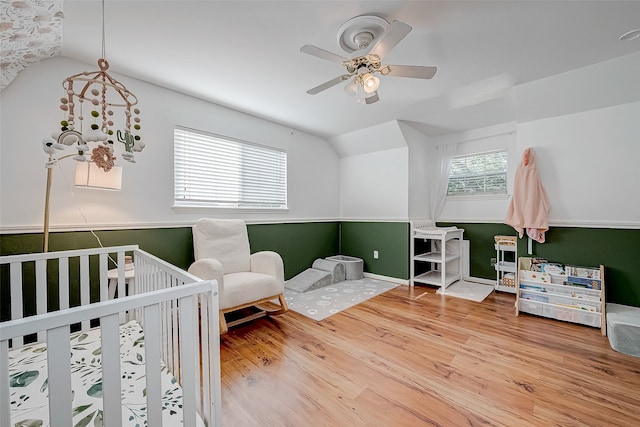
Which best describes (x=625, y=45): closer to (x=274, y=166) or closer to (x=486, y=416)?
(x=486, y=416)

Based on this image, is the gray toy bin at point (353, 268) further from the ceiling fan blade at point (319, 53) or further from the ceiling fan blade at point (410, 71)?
the ceiling fan blade at point (319, 53)

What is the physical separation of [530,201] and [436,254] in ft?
4.79

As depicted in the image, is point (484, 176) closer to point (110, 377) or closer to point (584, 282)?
point (584, 282)

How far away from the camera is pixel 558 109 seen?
8.62ft

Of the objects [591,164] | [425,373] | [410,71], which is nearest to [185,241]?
[425,373]

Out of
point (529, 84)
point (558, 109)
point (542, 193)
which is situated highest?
point (529, 84)

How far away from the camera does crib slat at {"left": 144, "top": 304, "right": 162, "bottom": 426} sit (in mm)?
778

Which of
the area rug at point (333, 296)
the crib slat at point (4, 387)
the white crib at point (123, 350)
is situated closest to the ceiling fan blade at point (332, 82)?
the white crib at point (123, 350)

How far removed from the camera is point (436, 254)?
3904 millimetres

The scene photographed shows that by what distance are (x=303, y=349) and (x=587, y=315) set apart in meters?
2.56

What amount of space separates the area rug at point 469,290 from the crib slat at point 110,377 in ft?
11.1

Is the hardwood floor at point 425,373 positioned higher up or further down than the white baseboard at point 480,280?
further down

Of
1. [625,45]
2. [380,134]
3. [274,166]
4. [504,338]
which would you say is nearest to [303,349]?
[504,338]

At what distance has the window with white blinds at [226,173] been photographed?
2.79 m
